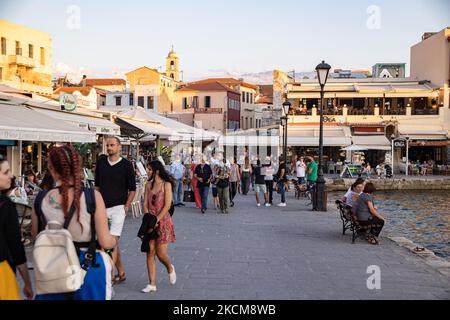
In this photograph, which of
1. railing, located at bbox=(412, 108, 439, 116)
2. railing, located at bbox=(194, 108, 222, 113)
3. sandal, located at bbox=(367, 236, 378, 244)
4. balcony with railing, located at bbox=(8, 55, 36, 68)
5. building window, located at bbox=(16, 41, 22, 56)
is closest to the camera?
sandal, located at bbox=(367, 236, 378, 244)

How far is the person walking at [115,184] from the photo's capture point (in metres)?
6.66

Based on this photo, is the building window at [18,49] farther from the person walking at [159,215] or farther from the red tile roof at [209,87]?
the person walking at [159,215]

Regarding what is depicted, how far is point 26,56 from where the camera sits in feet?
157

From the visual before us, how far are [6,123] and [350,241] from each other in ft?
22.3

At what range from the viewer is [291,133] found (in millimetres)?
46438

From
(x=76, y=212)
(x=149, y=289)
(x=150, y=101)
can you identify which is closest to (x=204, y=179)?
(x=149, y=289)

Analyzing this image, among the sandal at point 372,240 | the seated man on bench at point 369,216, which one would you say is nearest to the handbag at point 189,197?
the seated man on bench at point 369,216

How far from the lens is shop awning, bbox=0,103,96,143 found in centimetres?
974

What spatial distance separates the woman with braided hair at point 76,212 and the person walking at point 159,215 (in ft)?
8.43

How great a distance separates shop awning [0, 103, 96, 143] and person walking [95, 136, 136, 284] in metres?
3.51

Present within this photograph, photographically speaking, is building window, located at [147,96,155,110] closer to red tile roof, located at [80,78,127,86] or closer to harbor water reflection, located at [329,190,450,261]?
red tile roof, located at [80,78,127,86]

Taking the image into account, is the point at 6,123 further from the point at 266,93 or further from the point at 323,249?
the point at 266,93

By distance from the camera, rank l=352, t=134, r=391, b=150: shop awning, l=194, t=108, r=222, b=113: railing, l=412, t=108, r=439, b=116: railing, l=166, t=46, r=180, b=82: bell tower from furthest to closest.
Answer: l=166, t=46, r=180, b=82: bell tower → l=194, t=108, r=222, b=113: railing → l=412, t=108, r=439, b=116: railing → l=352, t=134, r=391, b=150: shop awning

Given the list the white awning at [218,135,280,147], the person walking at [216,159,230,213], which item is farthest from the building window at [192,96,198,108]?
the person walking at [216,159,230,213]
